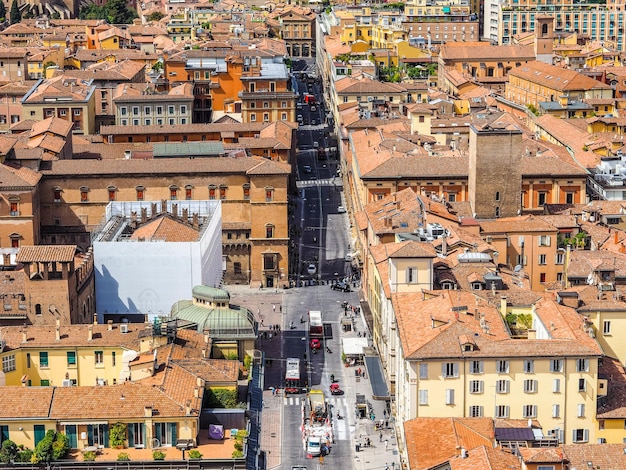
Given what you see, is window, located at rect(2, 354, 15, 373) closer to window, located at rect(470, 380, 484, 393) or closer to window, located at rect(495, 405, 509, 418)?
window, located at rect(470, 380, 484, 393)

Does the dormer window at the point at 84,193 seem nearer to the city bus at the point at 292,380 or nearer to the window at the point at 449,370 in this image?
the city bus at the point at 292,380

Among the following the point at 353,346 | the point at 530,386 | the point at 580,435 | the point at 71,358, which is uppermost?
the point at 71,358

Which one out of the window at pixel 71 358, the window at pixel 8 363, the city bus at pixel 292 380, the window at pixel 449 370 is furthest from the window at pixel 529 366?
the window at pixel 8 363

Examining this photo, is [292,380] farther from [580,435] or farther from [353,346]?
[580,435]

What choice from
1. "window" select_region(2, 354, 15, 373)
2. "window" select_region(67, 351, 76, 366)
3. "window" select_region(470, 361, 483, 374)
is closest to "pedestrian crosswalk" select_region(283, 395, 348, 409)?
"window" select_region(470, 361, 483, 374)

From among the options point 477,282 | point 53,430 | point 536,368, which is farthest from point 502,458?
point 477,282

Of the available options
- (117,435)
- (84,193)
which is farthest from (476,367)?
(84,193)
